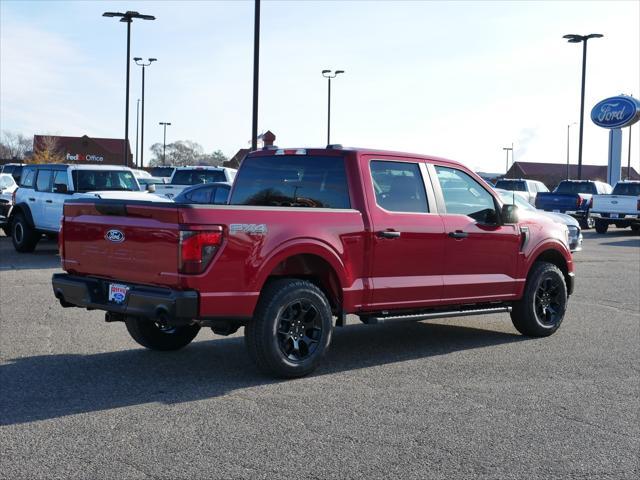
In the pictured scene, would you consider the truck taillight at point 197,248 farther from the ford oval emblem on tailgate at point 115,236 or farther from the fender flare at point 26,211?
the fender flare at point 26,211

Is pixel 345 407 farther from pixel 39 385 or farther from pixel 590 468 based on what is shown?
pixel 39 385

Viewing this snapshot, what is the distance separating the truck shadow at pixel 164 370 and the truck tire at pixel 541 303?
0.68 feet

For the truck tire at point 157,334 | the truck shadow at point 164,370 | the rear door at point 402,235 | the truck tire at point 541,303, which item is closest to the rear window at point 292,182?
the rear door at point 402,235

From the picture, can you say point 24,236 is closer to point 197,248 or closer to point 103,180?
point 103,180

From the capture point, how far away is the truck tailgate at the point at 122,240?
6555mm

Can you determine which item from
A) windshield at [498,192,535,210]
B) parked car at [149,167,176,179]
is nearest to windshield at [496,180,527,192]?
windshield at [498,192,535,210]

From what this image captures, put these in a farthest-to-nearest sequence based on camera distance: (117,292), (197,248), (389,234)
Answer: (389,234) < (117,292) < (197,248)

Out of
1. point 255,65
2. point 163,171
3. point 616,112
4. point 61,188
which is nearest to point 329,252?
point 61,188

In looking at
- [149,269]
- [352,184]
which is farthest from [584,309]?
[149,269]

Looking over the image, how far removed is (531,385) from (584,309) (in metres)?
4.88

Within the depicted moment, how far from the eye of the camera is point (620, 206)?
30.4 metres

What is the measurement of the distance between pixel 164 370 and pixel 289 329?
3.82ft

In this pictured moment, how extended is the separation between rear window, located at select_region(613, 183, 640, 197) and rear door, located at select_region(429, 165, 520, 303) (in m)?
23.6

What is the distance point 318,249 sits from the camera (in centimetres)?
718
